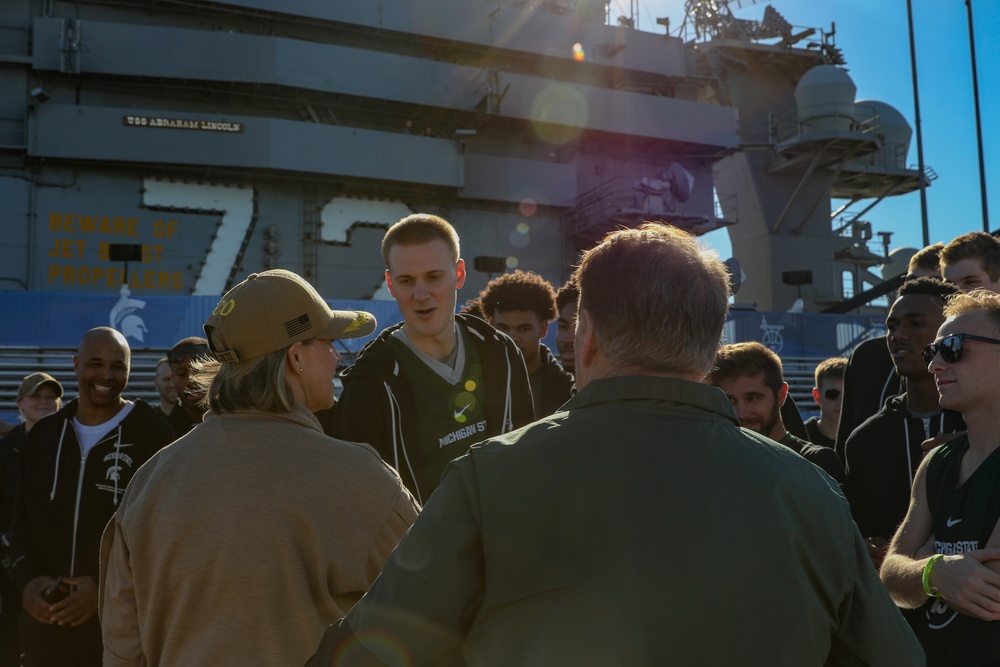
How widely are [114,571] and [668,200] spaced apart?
25.1 meters

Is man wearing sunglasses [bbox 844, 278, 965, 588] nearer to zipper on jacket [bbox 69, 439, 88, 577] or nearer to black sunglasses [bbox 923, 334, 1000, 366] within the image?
black sunglasses [bbox 923, 334, 1000, 366]

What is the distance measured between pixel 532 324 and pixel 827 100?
29457mm

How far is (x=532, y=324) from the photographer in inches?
202

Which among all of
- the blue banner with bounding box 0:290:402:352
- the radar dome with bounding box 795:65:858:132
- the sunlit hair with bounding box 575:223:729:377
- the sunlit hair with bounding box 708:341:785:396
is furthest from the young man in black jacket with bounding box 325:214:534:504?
the radar dome with bounding box 795:65:858:132

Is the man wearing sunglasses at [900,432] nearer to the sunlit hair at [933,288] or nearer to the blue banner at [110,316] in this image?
the sunlit hair at [933,288]

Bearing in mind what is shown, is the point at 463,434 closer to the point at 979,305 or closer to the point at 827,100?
the point at 979,305

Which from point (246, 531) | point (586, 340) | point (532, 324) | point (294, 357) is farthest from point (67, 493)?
point (586, 340)

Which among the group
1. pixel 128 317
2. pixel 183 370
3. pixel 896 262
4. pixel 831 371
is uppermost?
pixel 896 262

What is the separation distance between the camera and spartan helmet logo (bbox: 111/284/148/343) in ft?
49.1

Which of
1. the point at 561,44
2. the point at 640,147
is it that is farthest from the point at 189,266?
the point at 640,147

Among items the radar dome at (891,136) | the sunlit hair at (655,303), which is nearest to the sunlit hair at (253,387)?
the sunlit hair at (655,303)

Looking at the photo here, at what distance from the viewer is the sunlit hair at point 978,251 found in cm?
444

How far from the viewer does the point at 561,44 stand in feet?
84.1

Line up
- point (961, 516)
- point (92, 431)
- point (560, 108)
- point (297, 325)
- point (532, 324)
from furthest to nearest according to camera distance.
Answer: point (560, 108)
point (532, 324)
point (92, 431)
point (961, 516)
point (297, 325)
